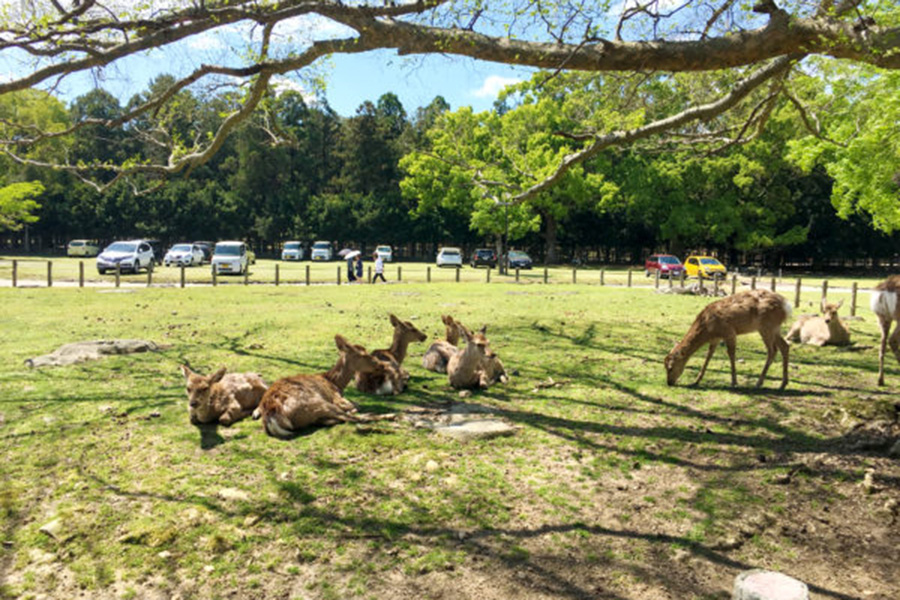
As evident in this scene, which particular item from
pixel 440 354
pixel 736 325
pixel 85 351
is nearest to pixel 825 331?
pixel 736 325

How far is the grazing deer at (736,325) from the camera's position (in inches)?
307

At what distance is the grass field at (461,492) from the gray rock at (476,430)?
149mm

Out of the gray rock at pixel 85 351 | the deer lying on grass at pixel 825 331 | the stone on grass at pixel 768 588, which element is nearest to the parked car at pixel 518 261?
the deer lying on grass at pixel 825 331

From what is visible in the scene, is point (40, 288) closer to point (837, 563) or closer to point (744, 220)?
point (837, 563)

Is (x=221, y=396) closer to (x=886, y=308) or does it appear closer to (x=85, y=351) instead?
(x=85, y=351)

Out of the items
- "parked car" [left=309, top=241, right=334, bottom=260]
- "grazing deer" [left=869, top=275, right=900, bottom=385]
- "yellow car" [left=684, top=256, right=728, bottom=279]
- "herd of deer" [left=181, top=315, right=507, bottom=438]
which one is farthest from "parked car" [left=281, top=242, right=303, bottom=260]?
"grazing deer" [left=869, top=275, right=900, bottom=385]

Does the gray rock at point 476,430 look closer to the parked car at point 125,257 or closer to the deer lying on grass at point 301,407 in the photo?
the deer lying on grass at point 301,407

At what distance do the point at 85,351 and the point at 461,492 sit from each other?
6999mm

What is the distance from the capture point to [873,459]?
17.1 feet

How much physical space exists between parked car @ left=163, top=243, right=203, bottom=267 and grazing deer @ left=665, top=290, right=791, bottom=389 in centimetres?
3824

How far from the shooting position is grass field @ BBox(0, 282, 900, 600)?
3.59 m

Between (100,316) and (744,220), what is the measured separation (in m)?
46.1

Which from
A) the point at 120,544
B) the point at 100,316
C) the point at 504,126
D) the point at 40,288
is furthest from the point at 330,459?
the point at 504,126

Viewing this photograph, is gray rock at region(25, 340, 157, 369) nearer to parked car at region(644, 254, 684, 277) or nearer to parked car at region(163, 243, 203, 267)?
parked car at region(644, 254, 684, 277)
